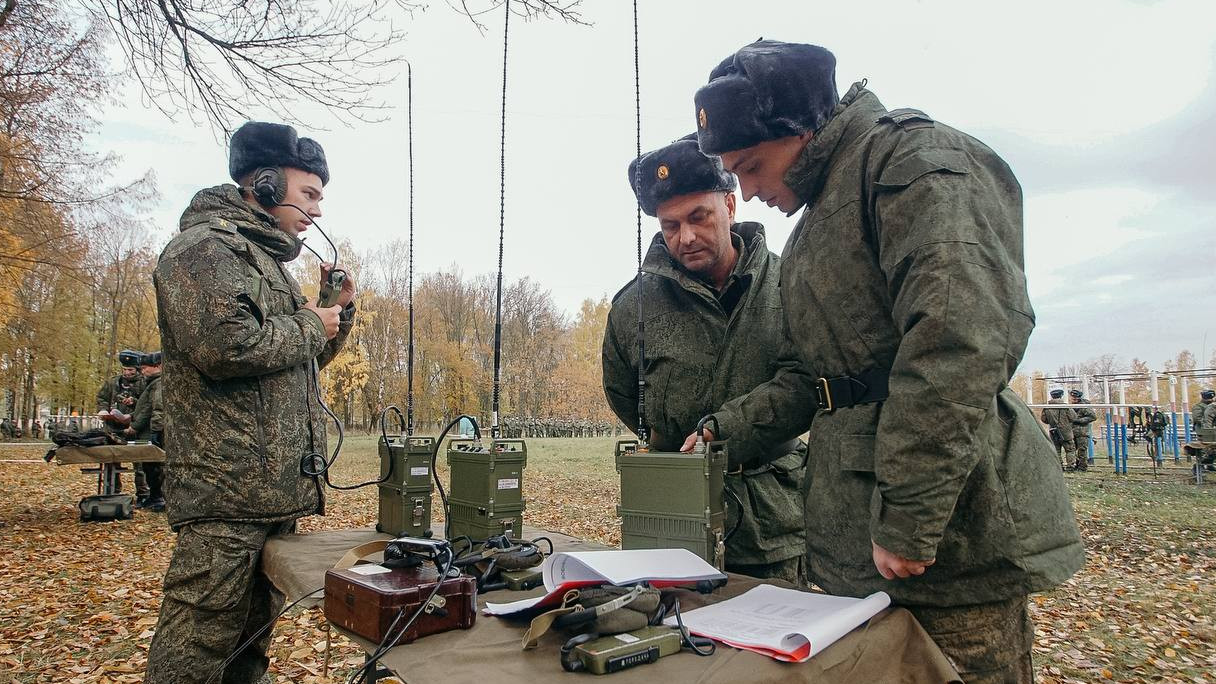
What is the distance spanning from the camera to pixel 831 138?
169 centimetres

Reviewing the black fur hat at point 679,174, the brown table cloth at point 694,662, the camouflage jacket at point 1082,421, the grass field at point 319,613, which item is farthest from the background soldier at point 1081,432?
the brown table cloth at point 694,662

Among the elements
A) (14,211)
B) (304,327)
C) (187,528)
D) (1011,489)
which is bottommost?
(187,528)

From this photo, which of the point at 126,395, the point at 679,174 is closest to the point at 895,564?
the point at 679,174

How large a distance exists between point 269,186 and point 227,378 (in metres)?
0.81

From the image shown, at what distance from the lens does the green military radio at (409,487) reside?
249cm

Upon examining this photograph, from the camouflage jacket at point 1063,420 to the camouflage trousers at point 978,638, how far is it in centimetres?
1837

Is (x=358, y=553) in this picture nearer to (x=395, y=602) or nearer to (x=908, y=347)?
(x=395, y=602)

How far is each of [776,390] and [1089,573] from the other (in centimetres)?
658

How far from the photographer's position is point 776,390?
6.82 ft

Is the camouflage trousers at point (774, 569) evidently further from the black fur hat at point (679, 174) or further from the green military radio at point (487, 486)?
the black fur hat at point (679, 174)

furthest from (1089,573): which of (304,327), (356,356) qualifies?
(356,356)

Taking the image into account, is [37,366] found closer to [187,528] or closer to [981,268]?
[187,528]

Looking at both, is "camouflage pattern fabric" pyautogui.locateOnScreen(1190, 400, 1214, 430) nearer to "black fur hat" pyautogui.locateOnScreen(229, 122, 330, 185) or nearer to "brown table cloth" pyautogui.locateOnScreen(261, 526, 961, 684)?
"brown table cloth" pyautogui.locateOnScreen(261, 526, 961, 684)

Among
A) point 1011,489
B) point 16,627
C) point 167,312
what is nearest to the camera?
point 1011,489
